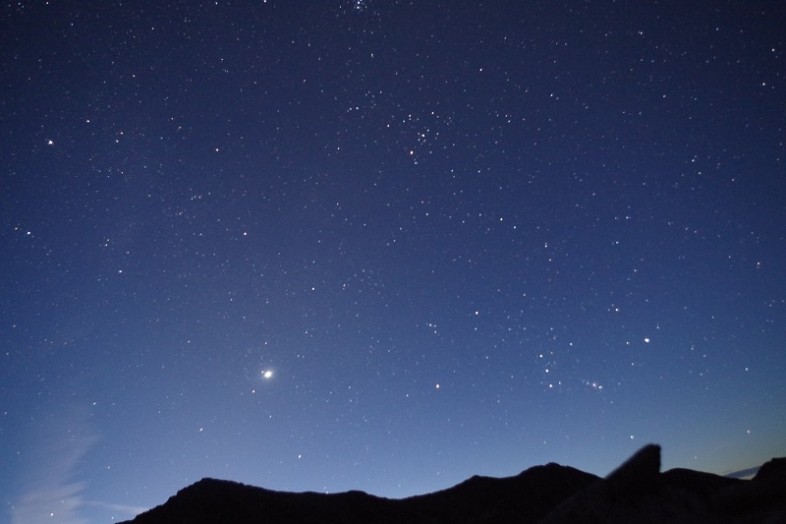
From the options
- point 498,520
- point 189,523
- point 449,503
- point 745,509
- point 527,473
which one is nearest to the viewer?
point 745,509

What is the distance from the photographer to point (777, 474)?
390 inches

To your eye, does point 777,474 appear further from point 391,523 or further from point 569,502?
point 391,523

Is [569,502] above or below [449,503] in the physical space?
above

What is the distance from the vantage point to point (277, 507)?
20.1 metres

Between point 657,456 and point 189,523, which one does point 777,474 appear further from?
point 189,523

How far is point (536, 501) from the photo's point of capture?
2383 cm

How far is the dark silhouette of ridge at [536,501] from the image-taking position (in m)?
9.69

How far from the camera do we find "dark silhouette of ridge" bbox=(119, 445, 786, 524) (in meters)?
9.69

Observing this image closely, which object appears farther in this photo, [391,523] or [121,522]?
[391,523]

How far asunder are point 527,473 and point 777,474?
19715mm

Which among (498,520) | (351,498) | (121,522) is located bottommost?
(498,520)

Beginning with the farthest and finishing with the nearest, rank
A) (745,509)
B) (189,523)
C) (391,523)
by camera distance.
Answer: (391,523), (189,523), (745,509)

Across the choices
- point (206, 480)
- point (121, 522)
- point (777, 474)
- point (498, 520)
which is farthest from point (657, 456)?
point (121, 522)

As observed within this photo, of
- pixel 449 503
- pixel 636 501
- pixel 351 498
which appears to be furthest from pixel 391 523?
pixel 636 501
